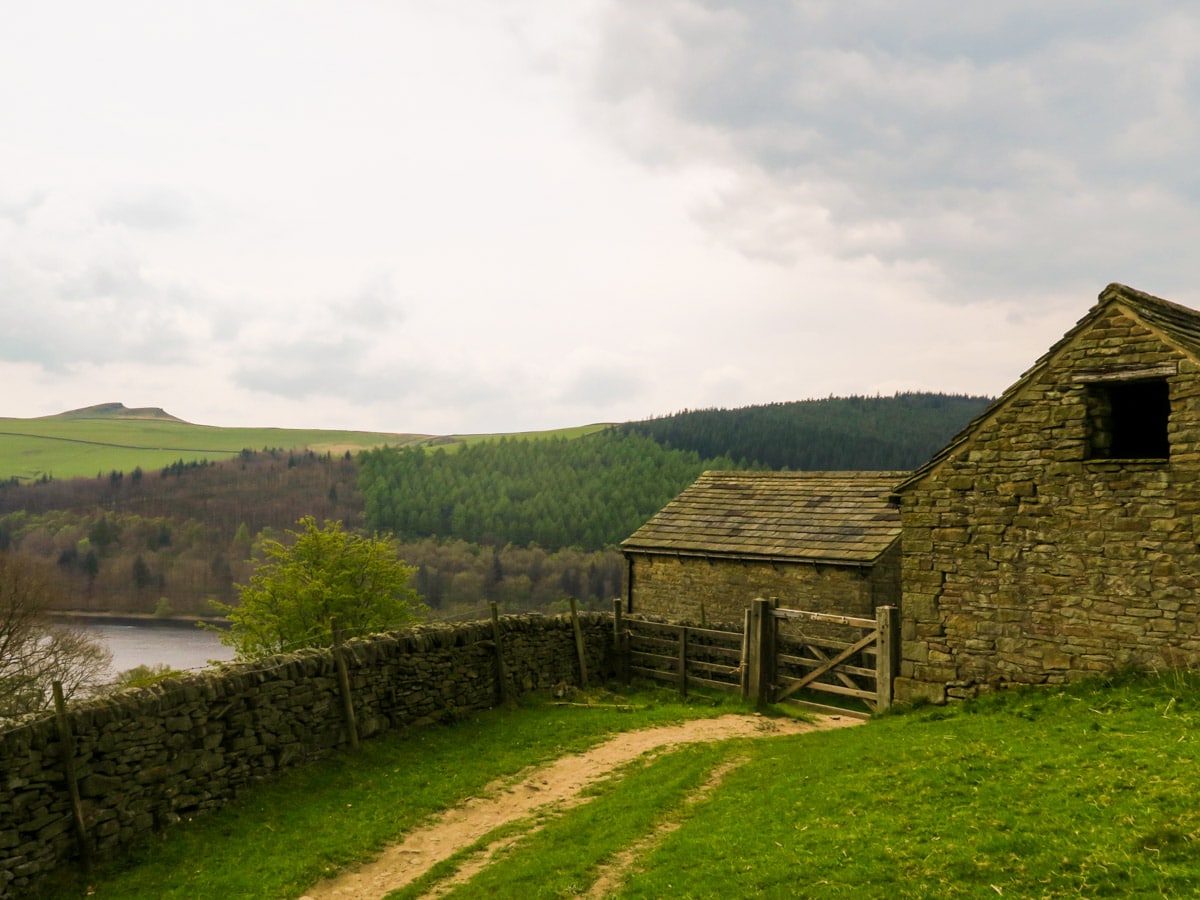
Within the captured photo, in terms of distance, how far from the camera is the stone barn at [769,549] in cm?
2086

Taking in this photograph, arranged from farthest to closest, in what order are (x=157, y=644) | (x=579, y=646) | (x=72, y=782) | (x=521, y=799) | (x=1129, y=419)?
(x=157, y=644) < (x=579, y=646) < (x=1129, y=419) < (x=521, y=799) < (x=72, y=782)

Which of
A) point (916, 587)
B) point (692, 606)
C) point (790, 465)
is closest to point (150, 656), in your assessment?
point (692, 606)

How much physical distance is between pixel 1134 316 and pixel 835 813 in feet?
29.5

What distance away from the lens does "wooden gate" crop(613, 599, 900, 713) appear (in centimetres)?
1443

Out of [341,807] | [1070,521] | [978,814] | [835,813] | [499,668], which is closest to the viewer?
[978,814]

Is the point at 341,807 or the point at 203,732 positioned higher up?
the point at 203,732

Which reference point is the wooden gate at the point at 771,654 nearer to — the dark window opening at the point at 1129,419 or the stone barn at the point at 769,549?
the stone barn at the point at 769,549

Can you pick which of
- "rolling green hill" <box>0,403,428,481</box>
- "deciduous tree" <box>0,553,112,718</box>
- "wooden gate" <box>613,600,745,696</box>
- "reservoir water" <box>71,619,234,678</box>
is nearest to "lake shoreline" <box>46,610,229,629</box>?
"reservoir water" <box>71,619,234,678</box>

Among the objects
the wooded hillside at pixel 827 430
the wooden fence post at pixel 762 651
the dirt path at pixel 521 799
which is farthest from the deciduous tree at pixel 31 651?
the wooded hillside at pixel 827 430

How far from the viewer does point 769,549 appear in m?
22.5

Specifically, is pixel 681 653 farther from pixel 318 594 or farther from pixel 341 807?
pixel 318 594

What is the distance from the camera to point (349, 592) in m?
32.4

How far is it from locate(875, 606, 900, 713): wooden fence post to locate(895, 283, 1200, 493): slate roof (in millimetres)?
2249

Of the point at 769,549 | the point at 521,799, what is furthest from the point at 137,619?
the point at 521,799
